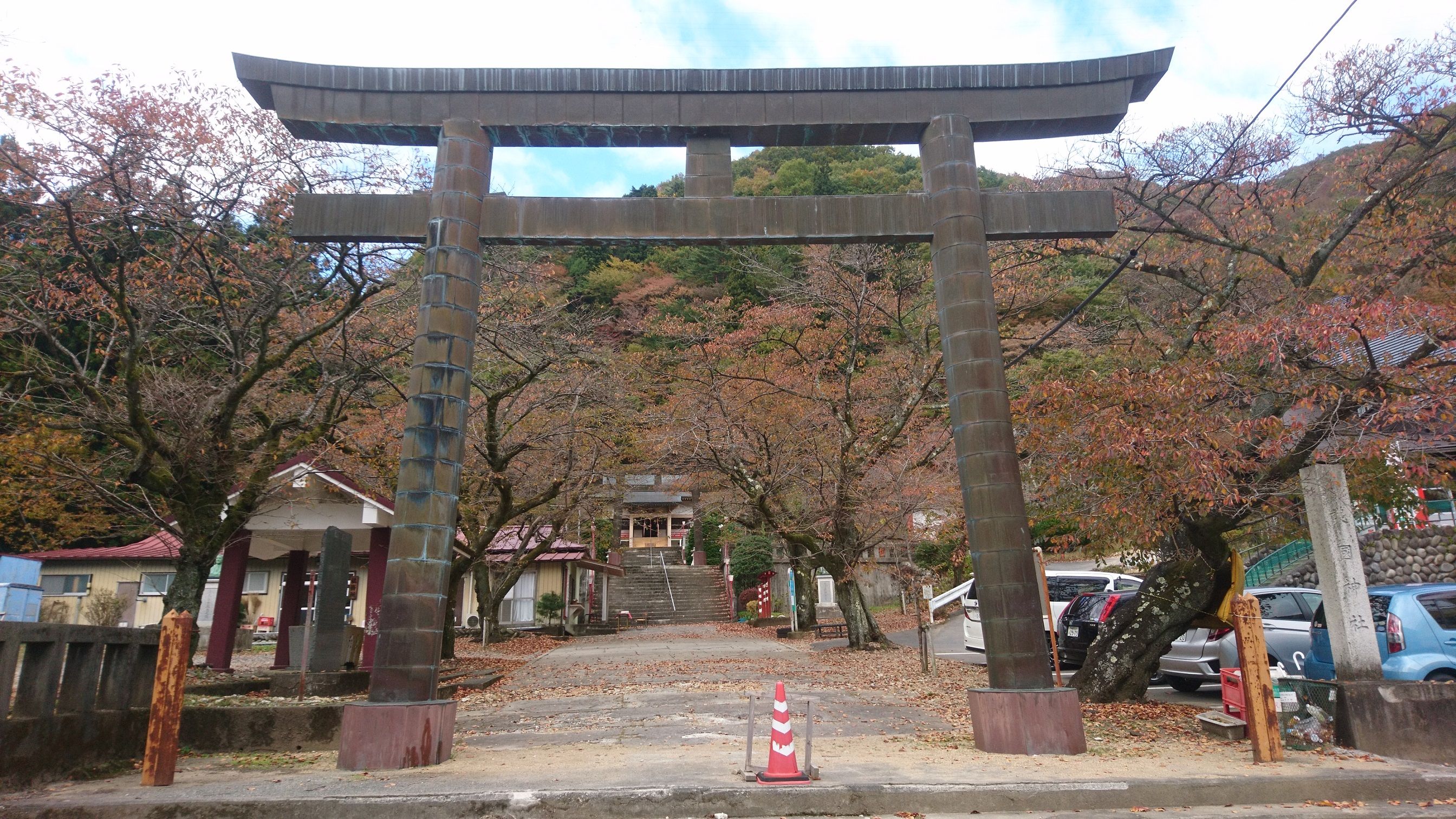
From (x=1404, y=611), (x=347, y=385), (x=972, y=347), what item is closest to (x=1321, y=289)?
(x=1404, y=611)

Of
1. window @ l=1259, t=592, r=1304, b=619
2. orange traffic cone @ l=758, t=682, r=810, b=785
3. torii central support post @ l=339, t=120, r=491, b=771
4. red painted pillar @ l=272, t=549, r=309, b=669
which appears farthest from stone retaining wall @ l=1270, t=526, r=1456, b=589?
red painted pillar @ l=272, t=549, r=309, b=669

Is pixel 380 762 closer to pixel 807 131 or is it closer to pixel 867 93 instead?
pixel 807 131

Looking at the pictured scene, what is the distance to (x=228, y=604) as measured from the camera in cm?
1455

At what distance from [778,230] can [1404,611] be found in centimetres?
781

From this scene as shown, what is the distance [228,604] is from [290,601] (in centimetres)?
178

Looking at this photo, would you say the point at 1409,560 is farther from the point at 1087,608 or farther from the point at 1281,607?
the point at 1087,608

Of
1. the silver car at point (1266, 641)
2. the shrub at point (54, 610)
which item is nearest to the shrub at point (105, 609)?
the shrub at point (54, 610)

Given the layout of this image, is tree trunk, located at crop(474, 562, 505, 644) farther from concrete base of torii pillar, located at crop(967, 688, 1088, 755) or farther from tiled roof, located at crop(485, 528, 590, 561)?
concrete base of torii pillar, located at crop(967, 688, 1088, 755)

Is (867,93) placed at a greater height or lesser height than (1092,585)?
greater

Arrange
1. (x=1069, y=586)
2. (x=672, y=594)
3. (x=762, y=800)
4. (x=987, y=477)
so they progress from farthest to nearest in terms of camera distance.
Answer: (x=672, y=594) < (x=1069, y=586) < (x=987, y=477) < (x=762, y=800)

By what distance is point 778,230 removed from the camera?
29.2ft

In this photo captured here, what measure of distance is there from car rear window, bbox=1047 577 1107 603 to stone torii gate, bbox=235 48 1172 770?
394 inches

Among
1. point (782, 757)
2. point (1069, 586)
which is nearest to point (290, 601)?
point (782, 757)

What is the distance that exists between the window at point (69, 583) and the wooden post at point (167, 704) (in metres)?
24.6
